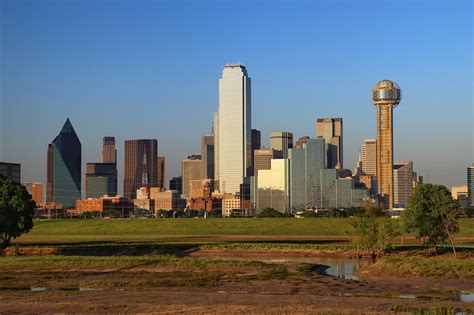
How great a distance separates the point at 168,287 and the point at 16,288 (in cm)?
1323

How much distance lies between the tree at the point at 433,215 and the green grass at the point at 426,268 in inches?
694

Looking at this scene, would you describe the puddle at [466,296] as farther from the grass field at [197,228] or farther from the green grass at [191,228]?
the green grass at [191,228]

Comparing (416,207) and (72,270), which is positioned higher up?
(416,207)

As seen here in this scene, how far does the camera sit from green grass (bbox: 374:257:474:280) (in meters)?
76.9

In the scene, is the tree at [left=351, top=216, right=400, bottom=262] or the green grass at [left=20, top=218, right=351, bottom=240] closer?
the tree at [left=351, top=216, right=400, bottom=262]

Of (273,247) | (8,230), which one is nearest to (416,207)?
(273,247)

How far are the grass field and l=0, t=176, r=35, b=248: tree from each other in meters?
50.6

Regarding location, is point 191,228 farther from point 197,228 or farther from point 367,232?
point 367,232

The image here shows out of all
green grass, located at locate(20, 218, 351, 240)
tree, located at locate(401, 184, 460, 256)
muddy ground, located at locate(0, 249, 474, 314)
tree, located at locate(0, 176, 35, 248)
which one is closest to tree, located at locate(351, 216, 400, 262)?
tree, located at locate(401, 184, 460, 256)

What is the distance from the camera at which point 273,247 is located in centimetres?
11675

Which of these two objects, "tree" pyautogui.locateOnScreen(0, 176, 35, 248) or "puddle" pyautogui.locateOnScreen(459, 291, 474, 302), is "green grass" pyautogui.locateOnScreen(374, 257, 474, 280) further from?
"tree" pyautogui.locateOnScreen(0, 176, 35, 248)

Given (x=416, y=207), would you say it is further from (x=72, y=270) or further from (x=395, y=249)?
(x=72, y=270)

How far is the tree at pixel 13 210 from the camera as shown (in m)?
107

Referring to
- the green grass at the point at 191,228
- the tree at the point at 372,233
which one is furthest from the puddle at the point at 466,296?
the green grass at the point at 191,228
